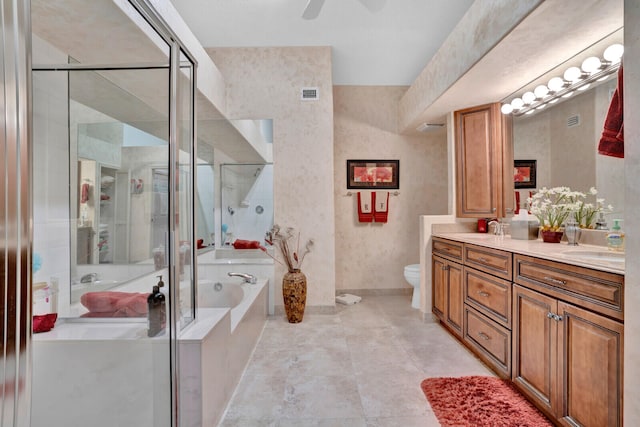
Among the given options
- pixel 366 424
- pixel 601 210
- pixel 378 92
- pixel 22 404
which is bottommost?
pixel 366 424

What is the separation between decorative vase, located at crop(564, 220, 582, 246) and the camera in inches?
83.1

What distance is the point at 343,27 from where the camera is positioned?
2.86m

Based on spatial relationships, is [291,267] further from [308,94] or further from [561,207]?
[561,207]

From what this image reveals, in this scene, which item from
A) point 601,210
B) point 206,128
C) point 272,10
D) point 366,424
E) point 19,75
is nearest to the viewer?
point 19,75

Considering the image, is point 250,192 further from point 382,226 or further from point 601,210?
point 601,210

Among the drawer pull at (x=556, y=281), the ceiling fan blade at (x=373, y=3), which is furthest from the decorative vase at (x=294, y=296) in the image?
the ceiling fan blade at (x=373, y=3)

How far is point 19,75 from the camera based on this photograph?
0.66 meters

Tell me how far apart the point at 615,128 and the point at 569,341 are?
40.3 inches

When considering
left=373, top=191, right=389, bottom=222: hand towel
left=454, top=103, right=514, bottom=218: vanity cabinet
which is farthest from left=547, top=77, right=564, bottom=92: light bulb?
left=373, top=191, right=389, bottom=222: hand towel

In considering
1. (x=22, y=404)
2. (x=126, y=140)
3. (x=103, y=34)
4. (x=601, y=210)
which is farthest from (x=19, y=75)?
(x=601, y=210)

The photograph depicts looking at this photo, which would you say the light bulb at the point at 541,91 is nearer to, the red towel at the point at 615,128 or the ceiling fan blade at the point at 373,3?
the red towel at the point at 615,128

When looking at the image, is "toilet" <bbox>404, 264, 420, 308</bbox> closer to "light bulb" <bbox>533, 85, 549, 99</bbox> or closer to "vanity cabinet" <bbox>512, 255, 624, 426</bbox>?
"vanity cabinet" <bbox>512, 255, 624, 426</bbox>

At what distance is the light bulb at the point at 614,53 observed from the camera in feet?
6.00

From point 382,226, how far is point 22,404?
3681mm
